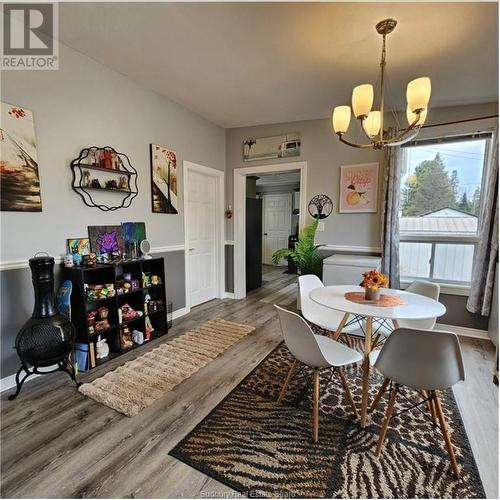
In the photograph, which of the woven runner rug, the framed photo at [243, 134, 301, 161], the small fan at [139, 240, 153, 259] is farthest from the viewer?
the framed photo at [243, 134, 301, 161]

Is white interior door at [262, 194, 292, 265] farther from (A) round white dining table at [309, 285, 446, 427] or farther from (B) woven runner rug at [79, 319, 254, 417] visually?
(A) round white dining table at [309, 285, 446, 427]

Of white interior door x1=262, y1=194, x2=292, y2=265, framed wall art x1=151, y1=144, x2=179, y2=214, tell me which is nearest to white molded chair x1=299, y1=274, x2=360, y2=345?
framed wall art x1=151, y1=144, x2=179, y2=214

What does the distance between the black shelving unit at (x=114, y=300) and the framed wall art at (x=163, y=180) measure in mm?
728

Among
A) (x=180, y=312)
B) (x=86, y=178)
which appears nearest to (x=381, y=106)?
(x=86, y=178)

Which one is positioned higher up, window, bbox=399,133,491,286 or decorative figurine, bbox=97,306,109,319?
window, bbox=399,133,491,286

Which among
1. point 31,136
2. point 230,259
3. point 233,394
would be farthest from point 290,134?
point 233,394

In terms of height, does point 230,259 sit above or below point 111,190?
below

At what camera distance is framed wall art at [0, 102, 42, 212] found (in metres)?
1.96

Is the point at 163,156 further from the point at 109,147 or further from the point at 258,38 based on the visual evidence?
the point at 258,38

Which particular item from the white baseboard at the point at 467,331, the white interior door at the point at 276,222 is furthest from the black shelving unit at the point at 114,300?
the white interior door at the point at 276,222

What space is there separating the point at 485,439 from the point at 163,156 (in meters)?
3.74

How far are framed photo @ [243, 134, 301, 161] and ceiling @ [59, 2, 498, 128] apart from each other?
0.79 metres

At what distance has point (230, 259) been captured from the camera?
4555mm

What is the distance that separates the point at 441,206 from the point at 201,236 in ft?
10.5
